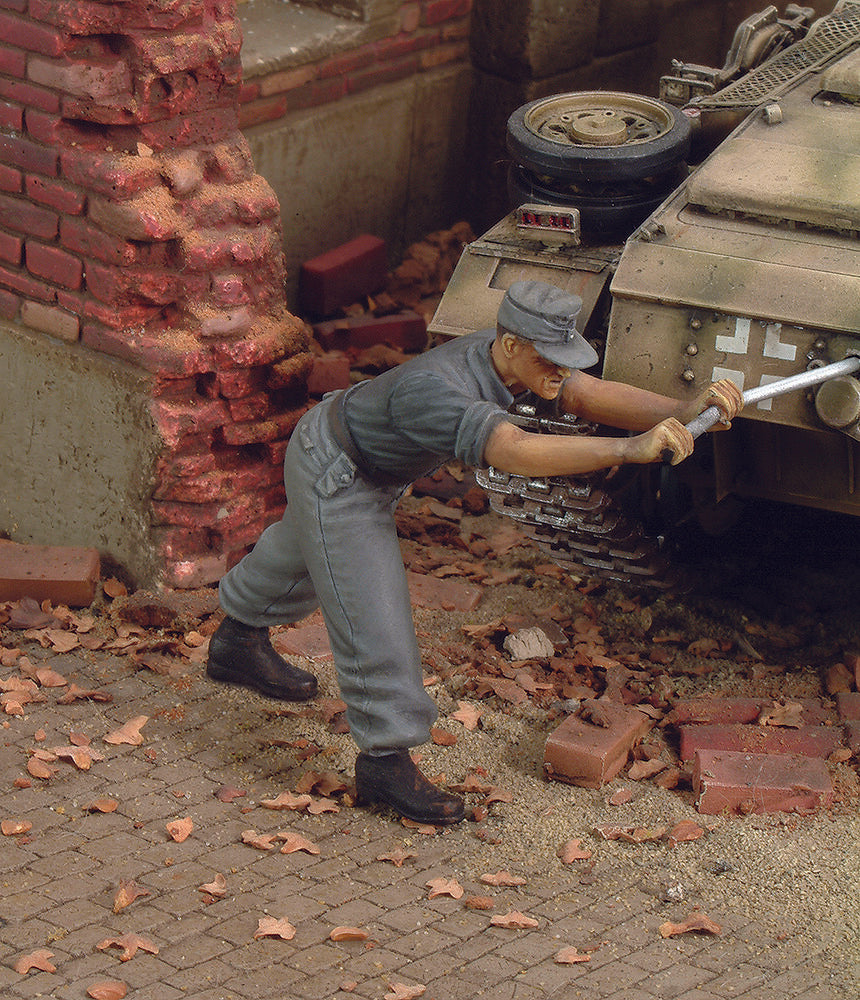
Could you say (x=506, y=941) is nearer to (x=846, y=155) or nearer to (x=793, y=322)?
(x=793, y=322)

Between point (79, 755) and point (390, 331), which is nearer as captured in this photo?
point (79, 755)

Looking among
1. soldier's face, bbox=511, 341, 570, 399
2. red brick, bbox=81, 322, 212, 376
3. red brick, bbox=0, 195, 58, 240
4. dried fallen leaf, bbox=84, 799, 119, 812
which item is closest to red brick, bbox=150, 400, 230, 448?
red brick, bbox=81, 322, 212, 376

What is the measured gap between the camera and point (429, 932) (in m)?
4.06

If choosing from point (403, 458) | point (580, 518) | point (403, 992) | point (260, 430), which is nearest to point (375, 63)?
point (260, 430)

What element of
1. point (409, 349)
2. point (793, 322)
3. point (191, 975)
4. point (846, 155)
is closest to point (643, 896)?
point (191, 975)

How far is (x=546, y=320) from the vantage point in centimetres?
408

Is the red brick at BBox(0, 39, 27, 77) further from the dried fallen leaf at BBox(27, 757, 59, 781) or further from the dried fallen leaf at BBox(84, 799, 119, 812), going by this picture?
the dried fallen leaf at BBox(84, 799, 119, 812)

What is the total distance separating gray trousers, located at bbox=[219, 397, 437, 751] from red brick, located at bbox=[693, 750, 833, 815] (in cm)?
86

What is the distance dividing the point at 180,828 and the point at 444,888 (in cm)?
79

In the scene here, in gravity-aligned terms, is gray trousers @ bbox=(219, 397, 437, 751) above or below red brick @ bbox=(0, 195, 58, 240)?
below

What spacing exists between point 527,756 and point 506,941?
101 cm

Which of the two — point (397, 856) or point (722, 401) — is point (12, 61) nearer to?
point (722, 401)

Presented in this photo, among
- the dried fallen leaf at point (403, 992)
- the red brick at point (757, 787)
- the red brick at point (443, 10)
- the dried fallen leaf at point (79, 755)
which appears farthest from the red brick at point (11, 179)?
the red brick at point (443, 10)

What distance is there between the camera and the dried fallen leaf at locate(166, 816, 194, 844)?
443 centimetres
